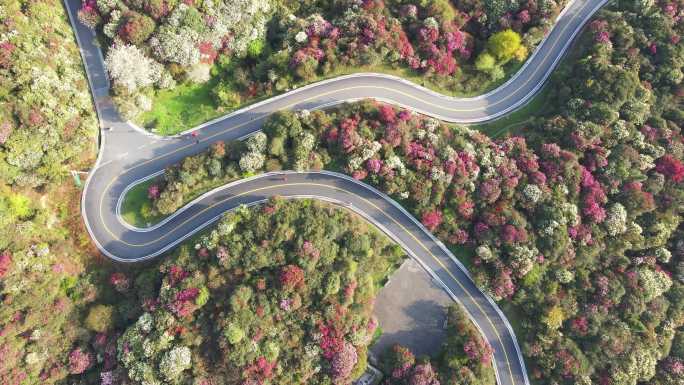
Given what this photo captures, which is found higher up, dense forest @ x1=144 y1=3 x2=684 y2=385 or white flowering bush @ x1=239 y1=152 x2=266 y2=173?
white flowering bush @ x1=239 y1=152 x2=266 y2=173

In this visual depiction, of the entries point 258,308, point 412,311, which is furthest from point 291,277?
point 412,311

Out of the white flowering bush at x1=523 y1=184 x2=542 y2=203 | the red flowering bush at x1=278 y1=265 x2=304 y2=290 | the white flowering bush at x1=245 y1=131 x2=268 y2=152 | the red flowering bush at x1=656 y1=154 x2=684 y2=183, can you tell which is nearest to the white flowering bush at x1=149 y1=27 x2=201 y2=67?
the white flowering bush at x1=245 y1=131 x2=268 y2=152

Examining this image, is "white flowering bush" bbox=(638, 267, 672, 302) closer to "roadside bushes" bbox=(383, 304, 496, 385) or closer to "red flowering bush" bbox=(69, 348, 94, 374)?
"roadside bushes" bbox=(383, 304, 496, 385)

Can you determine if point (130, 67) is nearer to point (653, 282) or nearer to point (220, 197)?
point (220, 197)

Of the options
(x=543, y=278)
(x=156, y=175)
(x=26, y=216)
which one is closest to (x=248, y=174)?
(x=156, y=175)

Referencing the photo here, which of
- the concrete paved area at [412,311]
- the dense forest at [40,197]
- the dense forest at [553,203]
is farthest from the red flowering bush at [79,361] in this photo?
the concrete paved area at [412,311]

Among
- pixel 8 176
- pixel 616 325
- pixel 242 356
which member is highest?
pixel 8 176

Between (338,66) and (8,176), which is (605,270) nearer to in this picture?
(338,66)
